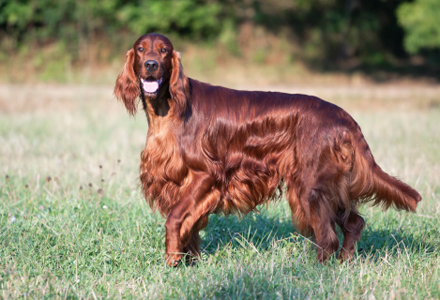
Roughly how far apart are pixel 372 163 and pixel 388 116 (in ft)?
28.2

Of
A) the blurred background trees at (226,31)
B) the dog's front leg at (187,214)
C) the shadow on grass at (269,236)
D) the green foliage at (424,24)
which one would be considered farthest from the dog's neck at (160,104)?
the blurred background trees at (226,31)

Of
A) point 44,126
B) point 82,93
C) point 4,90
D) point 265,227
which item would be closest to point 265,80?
point 82,93

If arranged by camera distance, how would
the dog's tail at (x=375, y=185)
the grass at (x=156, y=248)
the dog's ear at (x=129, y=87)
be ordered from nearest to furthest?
the grass at (x=156, y=248)
the dog's tail at (x=375, y=185)
the dog's ear at (x=129, y=87)

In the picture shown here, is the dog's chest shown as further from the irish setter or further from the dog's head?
the dog's head

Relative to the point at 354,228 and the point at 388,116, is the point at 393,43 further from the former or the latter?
the point at 354,228

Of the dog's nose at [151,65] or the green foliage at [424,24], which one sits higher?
the green foliage at [424,24]

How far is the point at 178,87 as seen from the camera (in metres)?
3.64

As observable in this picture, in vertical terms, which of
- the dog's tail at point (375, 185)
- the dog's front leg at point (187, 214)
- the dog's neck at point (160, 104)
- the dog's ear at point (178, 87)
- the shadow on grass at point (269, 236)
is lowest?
the shadow on grass at point (269, 236)

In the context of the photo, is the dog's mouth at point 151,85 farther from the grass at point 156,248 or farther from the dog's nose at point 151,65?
the grass at point 156,248

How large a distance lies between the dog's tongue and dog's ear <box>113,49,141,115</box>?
0.17 metres

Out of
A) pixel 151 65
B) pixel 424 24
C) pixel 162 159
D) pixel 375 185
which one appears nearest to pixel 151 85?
pixel 151 65

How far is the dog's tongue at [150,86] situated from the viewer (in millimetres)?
3586

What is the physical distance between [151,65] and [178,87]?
0.24 metres

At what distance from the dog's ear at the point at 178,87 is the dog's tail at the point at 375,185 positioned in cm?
124
